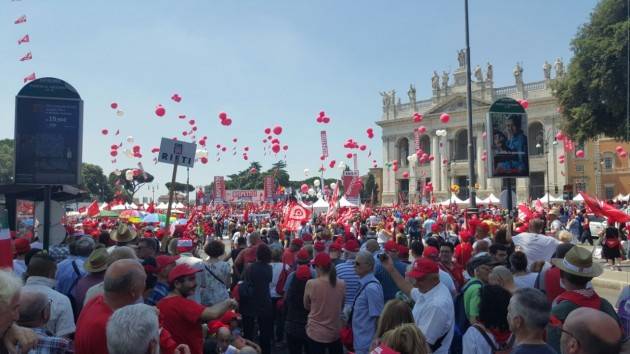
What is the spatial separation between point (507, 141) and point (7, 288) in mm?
9512

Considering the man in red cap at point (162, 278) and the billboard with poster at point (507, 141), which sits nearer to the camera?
the man in red cap at point (162, 278)

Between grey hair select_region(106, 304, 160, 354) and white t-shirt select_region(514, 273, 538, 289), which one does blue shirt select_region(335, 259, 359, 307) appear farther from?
grey hair select_region(106, 304, 160, 354)

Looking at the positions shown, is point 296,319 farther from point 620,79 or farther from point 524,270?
point 620,79

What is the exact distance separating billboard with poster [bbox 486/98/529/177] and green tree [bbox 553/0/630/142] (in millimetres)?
19073

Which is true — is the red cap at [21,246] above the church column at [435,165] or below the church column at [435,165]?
below

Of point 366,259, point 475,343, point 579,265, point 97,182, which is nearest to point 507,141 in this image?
point 366,259

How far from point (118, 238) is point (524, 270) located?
20.6 ft

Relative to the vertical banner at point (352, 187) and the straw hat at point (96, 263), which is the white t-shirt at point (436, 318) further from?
the vertical banner at point (352, 187)

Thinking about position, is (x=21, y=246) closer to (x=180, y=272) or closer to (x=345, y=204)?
(x=180, y=272)

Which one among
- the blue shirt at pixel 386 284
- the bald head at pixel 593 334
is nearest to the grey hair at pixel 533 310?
the bald head at pixel 593 334

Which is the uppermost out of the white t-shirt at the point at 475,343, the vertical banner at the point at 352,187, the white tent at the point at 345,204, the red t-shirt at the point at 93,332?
the vertical banner at the point at 352,187

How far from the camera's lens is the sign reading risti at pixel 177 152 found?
8.41 m

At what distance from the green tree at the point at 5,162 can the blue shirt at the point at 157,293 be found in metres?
74.6

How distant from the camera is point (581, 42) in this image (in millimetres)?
29219
